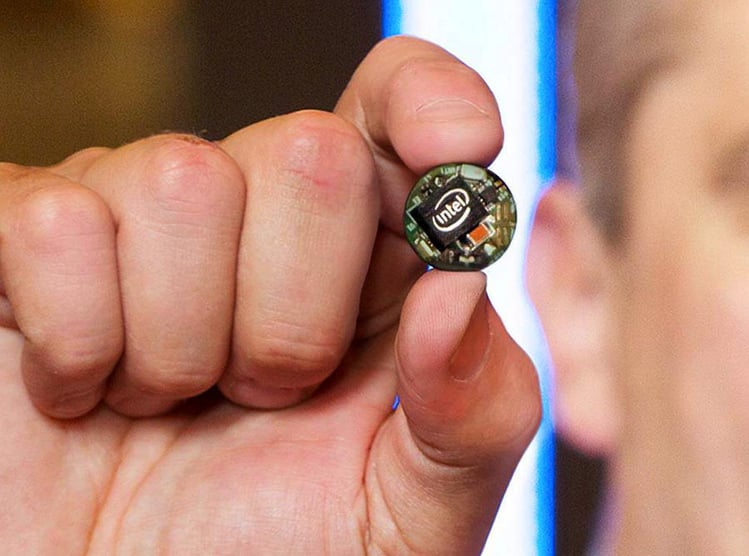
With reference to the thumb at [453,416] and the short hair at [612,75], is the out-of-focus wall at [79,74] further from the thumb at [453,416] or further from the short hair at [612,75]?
the thumb at [453,416]

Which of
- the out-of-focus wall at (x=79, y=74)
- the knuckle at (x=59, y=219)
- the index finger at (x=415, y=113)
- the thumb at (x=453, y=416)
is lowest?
the out-of-focus wall at (x=79, y=74)

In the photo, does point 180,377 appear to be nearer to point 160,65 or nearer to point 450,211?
point 450,211

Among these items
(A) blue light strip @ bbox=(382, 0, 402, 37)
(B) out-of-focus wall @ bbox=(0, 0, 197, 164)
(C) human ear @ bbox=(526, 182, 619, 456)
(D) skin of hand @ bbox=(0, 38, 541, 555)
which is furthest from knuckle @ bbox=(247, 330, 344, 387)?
(B) out-of-focus wall @ bbox=(0, 0, 197, 164)

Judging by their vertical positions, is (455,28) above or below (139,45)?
above

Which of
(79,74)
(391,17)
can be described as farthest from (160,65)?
(391,17)

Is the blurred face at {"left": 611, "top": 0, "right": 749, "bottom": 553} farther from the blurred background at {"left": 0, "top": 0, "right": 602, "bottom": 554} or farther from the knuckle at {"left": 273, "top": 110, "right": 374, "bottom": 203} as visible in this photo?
the knuckle at {"left": 273, "top": 110, "right": 374, "bottom": 203}

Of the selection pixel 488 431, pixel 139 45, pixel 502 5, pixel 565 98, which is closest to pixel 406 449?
pixel 488 431

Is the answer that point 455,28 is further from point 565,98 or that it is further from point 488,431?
point 488,431

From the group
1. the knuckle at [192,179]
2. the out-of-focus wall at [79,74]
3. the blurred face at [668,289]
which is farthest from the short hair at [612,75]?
the out-of-focus wall at [79,74]
